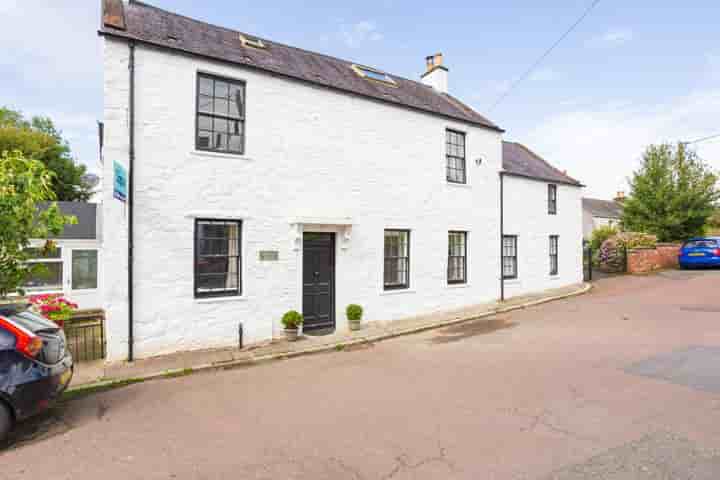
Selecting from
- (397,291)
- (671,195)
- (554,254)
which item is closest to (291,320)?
(397,291)

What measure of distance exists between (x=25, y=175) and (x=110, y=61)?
11.7 ft

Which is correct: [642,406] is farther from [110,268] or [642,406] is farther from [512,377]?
[110,268]

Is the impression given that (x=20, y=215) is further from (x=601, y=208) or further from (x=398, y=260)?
(x=601, y=208)

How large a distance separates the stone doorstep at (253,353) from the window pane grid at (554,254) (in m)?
5.44

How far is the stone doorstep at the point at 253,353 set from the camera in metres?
6.85

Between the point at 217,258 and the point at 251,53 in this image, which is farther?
the point at 251,53

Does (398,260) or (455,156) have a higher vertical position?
(455,156)

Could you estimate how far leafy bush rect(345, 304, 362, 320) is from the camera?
9906 mm

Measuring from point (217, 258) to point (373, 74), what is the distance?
8.22 m

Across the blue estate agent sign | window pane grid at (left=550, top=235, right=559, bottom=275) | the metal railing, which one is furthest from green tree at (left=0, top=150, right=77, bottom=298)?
window pane grid at (left=550, top=235, right=559, bottom=275)

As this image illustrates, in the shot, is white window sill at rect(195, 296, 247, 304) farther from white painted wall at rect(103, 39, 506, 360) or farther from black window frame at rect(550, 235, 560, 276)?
black window frame at rect(550, 235, 560, 276)

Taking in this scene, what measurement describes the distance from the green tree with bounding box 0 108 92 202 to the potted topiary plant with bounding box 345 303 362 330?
25281mm

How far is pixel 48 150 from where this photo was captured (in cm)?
2747

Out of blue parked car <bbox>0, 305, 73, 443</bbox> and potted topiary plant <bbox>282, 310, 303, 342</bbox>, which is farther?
potted topiary plant <bbox>282, 310, 303, 342</bbox>
